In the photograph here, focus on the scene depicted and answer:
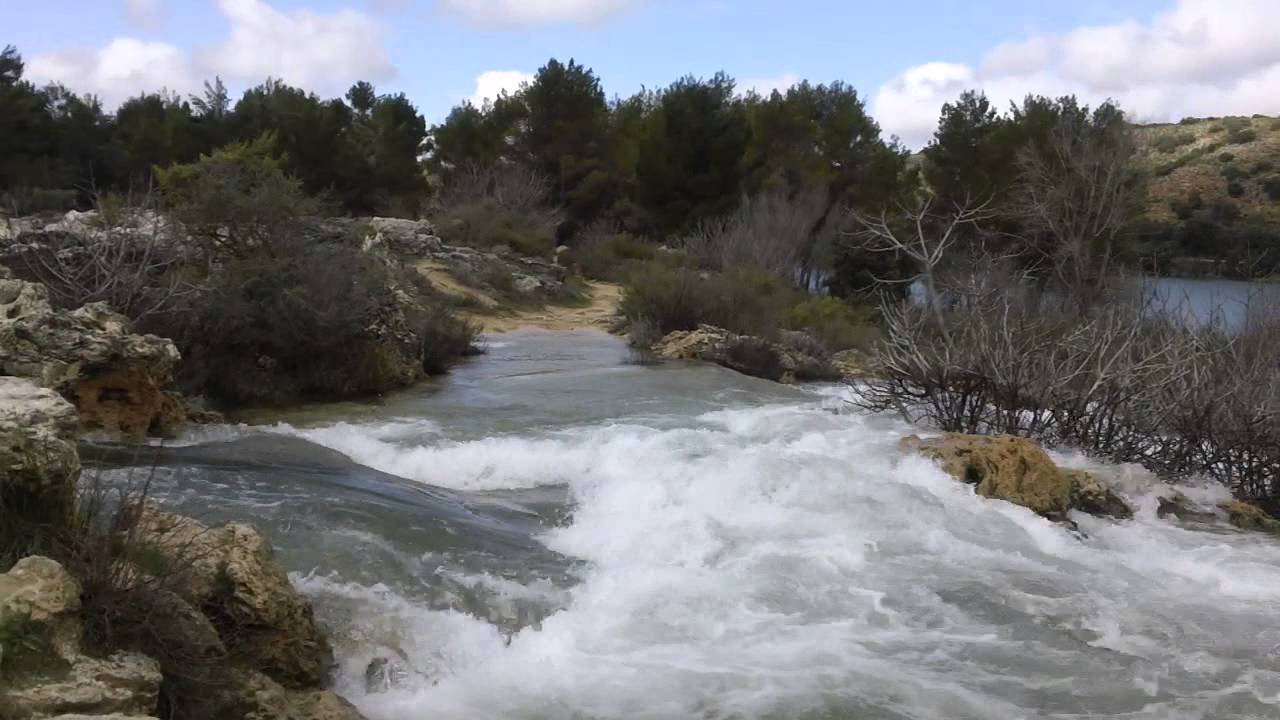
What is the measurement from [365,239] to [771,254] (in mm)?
11446

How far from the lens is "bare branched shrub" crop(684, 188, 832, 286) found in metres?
24.8

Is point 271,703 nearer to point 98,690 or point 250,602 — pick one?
point 250,602

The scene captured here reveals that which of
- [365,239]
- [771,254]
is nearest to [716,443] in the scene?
[365,239]

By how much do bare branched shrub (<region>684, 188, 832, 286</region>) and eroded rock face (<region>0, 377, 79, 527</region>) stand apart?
749 inches

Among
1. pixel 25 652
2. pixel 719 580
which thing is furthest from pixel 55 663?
pixel 719 580

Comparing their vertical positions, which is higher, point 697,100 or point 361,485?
point 697,100

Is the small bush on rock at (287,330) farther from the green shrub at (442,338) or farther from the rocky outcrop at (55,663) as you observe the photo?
the rocky outcrop at (55,663)

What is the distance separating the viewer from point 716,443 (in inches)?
393

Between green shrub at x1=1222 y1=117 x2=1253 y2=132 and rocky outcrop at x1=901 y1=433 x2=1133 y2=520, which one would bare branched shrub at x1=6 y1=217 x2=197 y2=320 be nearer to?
rocky outcrop at x1=901 y1=433 x2=1133 y2=520

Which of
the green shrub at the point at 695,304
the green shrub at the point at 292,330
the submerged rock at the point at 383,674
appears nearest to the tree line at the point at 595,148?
the green shrub at the point at 695,304

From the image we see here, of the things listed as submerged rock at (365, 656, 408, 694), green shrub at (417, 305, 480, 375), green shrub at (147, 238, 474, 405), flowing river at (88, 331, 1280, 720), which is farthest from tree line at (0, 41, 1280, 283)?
submerged rock at (365, 656, 408, 694)

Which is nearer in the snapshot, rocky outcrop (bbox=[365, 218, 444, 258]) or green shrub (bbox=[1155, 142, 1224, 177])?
A: rocky outcrop (bbox=[365, 218, 444, 258])

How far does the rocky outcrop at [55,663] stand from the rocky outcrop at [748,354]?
13456 mm

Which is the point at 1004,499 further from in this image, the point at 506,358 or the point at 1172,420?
the point at 506,358
